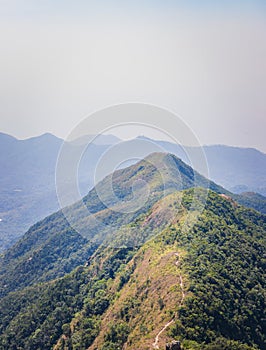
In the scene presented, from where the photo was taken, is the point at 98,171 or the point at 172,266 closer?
the point at 98,171

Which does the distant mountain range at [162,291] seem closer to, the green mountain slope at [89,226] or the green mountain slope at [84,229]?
the green mountain slope at [89,226]

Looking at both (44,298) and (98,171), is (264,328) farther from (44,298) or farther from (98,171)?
(44,298)

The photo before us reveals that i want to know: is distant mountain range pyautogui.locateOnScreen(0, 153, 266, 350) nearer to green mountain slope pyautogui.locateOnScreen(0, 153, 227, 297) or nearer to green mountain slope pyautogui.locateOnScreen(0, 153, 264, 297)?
green mountain slope pyautogui.locateOnScreen(0, 153, 264, 297)

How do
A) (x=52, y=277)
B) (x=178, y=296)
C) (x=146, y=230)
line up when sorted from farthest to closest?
1. (x=52, y=277)
2. (x=146, y=230)
3. (x=178, y=296)

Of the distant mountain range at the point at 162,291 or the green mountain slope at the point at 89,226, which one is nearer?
the distant mountain range at the point at 162,291

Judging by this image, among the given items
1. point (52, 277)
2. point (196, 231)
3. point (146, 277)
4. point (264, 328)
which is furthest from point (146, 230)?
point (52, 277)

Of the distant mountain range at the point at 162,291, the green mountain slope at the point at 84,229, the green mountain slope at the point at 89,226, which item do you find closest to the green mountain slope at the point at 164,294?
the distant mountain range at the point at 162,291
